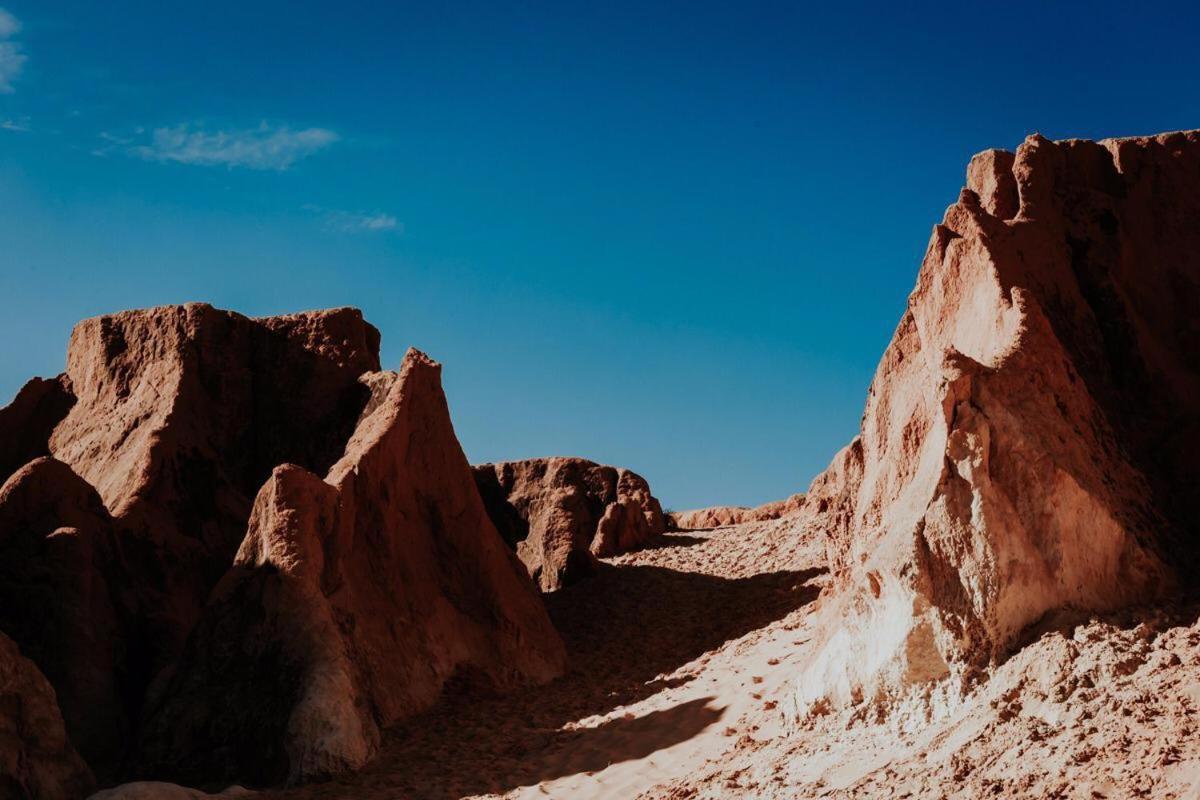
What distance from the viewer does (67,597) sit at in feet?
53.9

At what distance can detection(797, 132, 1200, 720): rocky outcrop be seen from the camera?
32.9ft

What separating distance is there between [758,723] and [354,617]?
5.42 m

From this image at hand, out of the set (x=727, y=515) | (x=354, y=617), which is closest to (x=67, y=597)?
(x=354, y=617)

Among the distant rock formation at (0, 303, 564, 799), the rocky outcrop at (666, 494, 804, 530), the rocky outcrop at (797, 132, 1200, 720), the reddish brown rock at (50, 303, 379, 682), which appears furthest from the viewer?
the rocky outcrop at (666, 494, 804, 530)

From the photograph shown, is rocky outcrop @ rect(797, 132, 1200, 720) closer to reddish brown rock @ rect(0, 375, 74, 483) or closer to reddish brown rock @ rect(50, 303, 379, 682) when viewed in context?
reddish brown rock @ rect(50, 303, 379, 682)

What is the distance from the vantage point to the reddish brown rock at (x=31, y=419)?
22.0 metres

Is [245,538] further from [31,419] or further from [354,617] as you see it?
[31,419]

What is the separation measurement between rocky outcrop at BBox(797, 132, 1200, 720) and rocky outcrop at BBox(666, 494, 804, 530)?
19545mm

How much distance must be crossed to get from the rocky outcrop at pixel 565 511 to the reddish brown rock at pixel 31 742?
1382cm

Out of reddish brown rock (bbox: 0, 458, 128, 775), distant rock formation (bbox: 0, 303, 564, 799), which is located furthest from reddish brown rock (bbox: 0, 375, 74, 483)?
reddish brown rock (bbox: 0, 458, 128, 775)

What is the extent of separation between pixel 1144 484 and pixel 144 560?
13.2 metres

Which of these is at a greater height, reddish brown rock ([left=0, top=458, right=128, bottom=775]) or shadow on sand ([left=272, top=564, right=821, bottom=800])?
reddish brown rock ([left=0, top=458, right=128, bottom=775])

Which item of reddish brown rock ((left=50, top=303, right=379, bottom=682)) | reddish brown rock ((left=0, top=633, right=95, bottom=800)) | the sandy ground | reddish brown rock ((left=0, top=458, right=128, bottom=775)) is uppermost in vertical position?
reddish brown rock ((left=50, top=303, right=379, bottom=682))

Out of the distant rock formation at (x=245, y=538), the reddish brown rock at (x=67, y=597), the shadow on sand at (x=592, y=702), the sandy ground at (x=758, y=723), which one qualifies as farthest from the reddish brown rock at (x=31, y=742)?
the reddish brown rock at (x=67, y=597)
